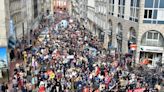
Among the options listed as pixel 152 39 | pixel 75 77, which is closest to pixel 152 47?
pixel 152 39

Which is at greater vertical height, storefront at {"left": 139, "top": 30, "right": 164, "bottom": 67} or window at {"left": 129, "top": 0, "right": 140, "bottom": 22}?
window at {"left": 129, "top": 0, "right": 140, "bottom": 22}

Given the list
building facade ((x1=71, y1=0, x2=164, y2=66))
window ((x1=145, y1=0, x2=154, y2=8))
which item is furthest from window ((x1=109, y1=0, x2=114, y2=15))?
window ((x1=145, y1=0, x2=154, y2=8))

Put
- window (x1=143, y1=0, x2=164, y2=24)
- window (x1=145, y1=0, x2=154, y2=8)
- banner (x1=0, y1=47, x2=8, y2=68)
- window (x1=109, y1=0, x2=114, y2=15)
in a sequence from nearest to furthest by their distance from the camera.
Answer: banner (x1=0, y1=47, x2=8, y2=68)
window (x1=143, y1=0, x2=164, y2=24)
window (x1=145, y1=0, x2=154, y2=8)
window (x1=109, y1=0, x2=114, y2=15)

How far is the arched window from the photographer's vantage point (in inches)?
1384

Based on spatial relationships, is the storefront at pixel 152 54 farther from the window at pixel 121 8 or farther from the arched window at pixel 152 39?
the window at pixel 121 8

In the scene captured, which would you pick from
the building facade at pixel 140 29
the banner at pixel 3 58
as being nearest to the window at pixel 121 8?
the building facade at pixel 140 29

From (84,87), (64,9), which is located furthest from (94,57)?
(64,9)

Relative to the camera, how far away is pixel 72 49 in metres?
39.8

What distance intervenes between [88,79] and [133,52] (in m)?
12.9

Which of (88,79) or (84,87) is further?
(88,79)

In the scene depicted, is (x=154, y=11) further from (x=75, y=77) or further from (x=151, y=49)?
(x=75, y=77)

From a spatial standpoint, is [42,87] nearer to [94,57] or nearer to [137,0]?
[94,57]

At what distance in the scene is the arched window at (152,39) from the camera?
35156 mm

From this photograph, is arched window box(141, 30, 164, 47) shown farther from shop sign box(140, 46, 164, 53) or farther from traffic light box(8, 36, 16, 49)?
traffic light box(8, 36, 16, 49)
